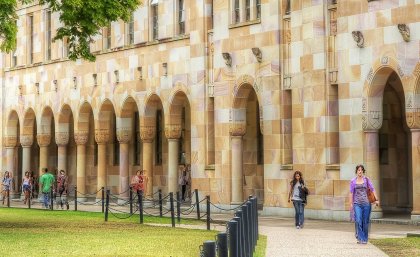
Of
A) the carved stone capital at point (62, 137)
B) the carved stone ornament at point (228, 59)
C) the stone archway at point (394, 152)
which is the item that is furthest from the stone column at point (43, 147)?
the stone archway at point (394, 152)

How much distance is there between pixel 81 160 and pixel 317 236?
93.0 ft

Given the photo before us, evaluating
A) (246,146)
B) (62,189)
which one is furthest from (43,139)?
(246,146)

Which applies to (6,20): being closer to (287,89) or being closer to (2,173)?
(287,89)

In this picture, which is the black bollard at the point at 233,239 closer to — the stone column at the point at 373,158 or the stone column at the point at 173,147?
the stone column at the point at 373,158

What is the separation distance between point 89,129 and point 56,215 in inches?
690

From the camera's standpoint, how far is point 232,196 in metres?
43.3

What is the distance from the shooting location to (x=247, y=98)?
43.9 metres

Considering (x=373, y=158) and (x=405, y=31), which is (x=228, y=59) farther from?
(x=405, y=31)

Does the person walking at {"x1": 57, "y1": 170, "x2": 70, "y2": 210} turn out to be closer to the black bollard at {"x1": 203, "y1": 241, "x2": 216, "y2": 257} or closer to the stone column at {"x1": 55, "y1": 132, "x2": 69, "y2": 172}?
the stone column at {"x1": 55, "y1": 132, "x2": 69, "y2": 172}

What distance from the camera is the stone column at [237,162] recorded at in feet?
142

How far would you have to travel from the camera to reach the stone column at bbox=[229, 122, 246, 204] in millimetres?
43156

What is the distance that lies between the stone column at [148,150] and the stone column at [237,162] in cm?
704

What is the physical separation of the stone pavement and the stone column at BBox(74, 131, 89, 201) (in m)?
17.2

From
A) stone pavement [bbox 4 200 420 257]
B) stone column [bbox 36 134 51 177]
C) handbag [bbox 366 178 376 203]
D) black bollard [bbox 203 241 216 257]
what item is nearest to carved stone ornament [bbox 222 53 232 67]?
stone pavement [bbox 4 200 420 257]
